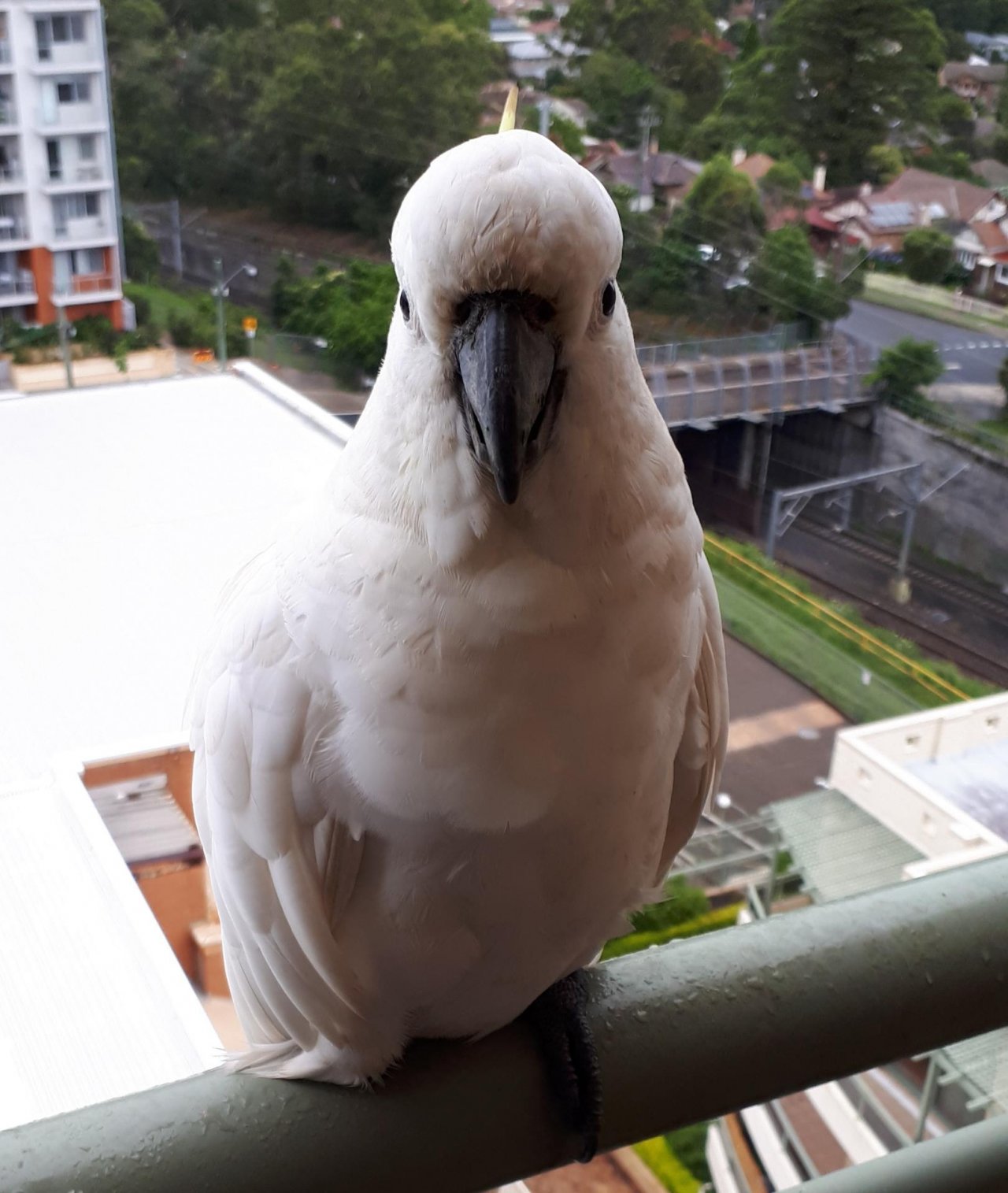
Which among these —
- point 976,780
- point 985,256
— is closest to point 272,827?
point 976,780

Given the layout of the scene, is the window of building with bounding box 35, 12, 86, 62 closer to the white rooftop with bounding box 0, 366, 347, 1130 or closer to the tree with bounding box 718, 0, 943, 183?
the white rooftop with bounding box 0, 366, 347, 1130

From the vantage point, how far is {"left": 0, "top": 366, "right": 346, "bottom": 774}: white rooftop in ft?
6.84

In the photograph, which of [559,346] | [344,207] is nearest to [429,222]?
[559,346]

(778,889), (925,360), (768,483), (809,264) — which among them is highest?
(809,264)

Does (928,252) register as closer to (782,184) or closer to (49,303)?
(782,184)

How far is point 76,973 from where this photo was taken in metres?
1.79

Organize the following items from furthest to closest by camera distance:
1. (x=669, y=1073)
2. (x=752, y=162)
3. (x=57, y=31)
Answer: (x=752, y=162) < (x=57, y=31) < (x=669, y=1073)

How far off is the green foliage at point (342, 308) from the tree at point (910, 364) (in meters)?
0.99

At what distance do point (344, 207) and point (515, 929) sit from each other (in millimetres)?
1461

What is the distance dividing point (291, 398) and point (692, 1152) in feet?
4.91

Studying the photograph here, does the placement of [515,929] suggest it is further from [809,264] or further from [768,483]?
[809,264]

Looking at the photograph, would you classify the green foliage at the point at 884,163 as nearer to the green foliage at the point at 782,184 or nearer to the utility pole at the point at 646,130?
the green foliage at the point at 782,184

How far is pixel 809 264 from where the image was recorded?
229 cm

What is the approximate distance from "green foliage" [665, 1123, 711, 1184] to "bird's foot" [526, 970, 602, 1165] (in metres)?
1.27
